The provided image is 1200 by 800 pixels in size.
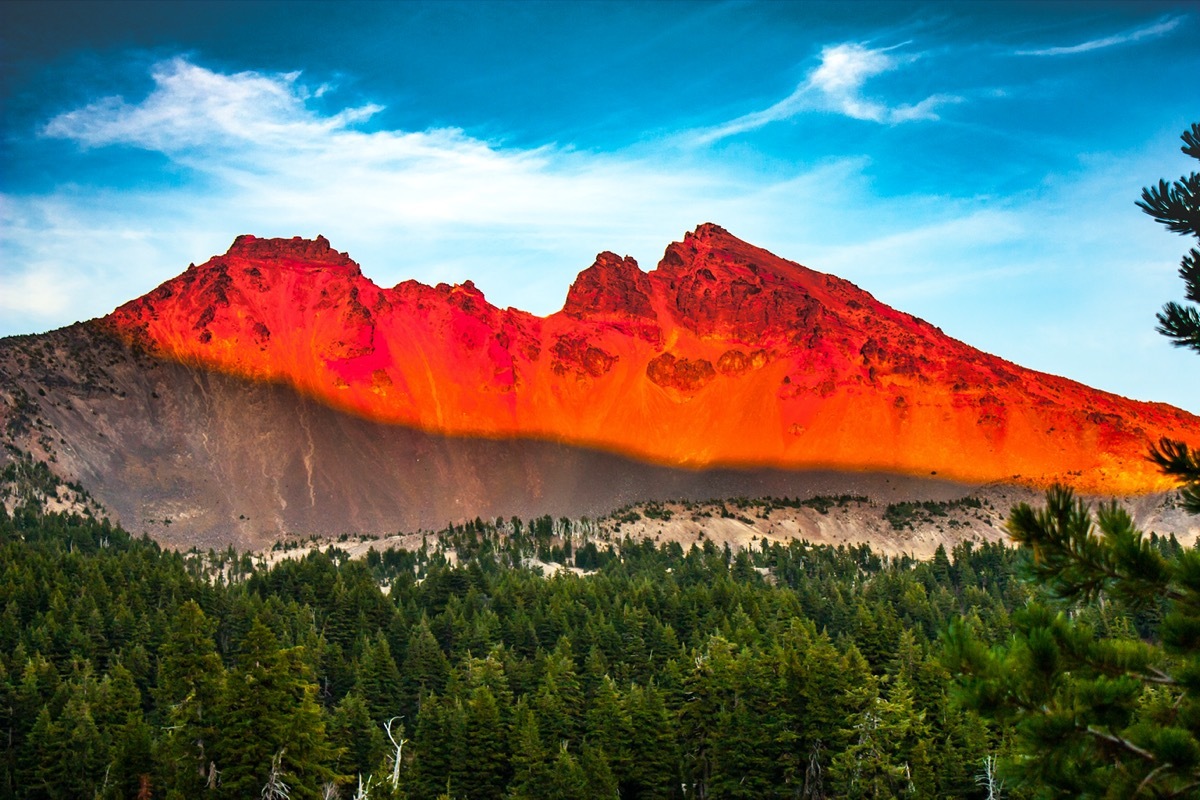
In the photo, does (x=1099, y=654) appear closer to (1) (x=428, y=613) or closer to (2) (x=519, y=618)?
(2) (x=519, y=618)

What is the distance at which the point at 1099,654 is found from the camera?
11.7m

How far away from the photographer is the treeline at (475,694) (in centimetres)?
4644

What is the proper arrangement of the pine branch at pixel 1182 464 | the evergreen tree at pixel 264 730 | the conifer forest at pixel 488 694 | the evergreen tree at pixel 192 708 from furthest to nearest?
1. the conifer forest at pixel 488 694
2. the evergreen tree at pixel 192 708
3. the evergreen tree at pixel 264 730
4. the pine branch at pixel 1182 464

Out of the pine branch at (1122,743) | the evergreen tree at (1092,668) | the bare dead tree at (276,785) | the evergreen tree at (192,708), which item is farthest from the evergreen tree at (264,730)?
the pine branch at (1122,743)

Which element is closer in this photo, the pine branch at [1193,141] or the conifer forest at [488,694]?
the pine branch at [1193,141]

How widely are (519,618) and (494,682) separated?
26023mm

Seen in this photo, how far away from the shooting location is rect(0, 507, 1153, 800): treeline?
46438 mm

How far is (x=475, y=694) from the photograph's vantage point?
205ft

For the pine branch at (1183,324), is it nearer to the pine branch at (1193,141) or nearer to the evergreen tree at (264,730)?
the pine branch at (1193,141)

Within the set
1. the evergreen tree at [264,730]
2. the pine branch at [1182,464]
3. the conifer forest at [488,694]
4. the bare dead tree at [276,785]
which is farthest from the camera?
the conifer forest at [488,694]

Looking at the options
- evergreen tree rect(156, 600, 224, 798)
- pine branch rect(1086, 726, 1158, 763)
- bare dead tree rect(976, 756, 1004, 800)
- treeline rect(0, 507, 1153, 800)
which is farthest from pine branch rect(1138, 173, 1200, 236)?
evergreen tree rect(156, 600, 224, 798)

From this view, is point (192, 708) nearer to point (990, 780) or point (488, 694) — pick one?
point (488, 694)

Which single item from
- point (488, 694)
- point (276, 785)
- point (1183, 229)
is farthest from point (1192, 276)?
point (488, 694)

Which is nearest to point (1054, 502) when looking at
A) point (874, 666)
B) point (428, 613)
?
Answer: point (874, 666)
